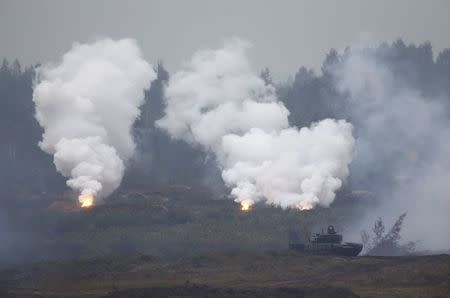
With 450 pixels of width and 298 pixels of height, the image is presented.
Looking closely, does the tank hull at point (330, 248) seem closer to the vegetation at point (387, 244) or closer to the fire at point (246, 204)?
the vegetation at point (387, 244)

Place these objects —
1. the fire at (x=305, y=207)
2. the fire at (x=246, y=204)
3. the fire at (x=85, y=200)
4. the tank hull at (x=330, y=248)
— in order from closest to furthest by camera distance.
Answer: the tank hull at (x=330, y=248), the fire at (x=305, y=207), the fire at (x=85, y=200), the fire at (x=246, y=204)

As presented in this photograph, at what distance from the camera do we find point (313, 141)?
151 metres

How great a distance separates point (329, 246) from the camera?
4496 inches

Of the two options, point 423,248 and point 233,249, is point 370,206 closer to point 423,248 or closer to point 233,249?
point 423,248

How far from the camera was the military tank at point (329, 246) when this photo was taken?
371 ft

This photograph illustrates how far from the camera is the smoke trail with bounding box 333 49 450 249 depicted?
146 meters

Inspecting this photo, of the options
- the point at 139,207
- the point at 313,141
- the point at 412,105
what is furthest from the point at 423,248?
the point at 412,105

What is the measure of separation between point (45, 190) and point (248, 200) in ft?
147

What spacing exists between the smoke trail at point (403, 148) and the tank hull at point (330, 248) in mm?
24843

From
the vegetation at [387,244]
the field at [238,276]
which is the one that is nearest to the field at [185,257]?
the field at [238,276]

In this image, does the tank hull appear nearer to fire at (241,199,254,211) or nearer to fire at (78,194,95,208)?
fire at (241,199,254,211)

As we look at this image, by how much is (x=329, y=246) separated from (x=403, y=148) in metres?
66.7

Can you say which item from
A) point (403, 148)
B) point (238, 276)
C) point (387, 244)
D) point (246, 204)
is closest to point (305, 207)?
point (246, 204)

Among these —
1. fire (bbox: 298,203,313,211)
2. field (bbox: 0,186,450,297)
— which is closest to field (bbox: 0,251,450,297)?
field (bbox: 0,186,450,297)
